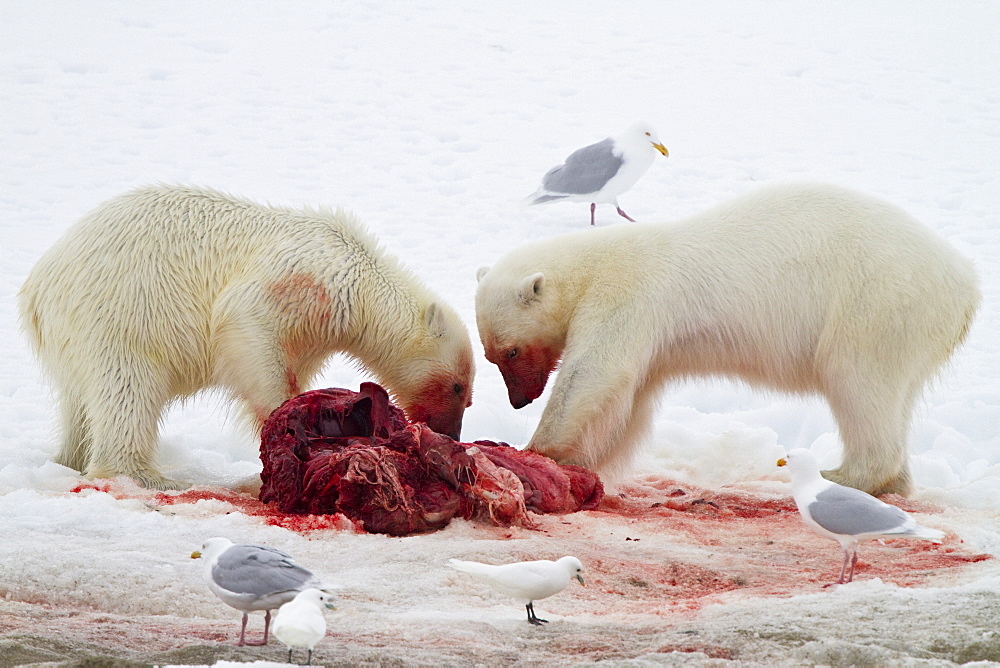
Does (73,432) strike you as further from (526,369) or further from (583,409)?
(583,409)

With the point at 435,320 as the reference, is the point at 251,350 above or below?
below

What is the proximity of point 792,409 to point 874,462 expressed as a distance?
195cm

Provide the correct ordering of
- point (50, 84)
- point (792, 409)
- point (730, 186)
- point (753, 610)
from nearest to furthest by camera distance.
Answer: point (753, 610), point (792, 409), point (730, 186), point (50, 84)

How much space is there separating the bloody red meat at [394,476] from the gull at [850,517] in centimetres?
134

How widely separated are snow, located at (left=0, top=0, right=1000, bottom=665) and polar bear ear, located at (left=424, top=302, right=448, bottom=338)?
1.28 m

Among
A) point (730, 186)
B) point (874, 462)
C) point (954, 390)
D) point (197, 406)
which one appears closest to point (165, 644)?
point (874, 462)

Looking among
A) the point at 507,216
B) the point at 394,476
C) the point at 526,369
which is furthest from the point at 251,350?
the point at 507,216

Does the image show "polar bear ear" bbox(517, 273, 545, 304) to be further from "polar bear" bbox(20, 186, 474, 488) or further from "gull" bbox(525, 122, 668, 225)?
"gull" bbox(525, 122, 668, 225)

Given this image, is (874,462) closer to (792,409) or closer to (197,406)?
(792,409)

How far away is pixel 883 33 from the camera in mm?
18203

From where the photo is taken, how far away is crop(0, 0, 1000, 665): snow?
310 cm

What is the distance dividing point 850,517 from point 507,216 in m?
8.20

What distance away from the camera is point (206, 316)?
5672 millimetres

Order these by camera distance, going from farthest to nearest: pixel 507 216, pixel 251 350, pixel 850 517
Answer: pixel 507 216, pixel 251 350, pixel 850 517
